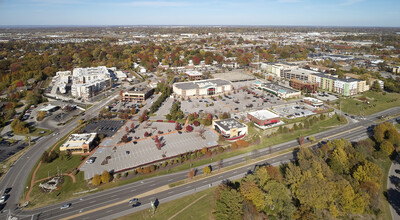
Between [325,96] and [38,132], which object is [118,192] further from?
[325,96]

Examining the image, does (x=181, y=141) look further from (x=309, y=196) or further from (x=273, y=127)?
(x=309, y=196)

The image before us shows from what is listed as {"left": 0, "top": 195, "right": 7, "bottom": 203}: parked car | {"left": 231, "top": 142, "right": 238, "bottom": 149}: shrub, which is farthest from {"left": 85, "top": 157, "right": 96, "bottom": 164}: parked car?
{"left": 231, "top": 142, "right": 238, "bottom": 149}: shrub

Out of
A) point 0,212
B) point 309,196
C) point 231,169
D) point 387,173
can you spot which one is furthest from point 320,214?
point 0,212

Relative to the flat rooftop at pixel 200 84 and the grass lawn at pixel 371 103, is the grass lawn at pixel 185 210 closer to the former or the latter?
the flat rooftop at pixel 200 84

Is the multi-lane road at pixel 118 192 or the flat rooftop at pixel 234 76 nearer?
the multi-lane road at pixel 118 192

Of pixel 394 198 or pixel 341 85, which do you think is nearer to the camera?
pixel 394 198

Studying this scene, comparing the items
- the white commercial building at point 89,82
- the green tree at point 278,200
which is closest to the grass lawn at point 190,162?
the green tree at point 278,200

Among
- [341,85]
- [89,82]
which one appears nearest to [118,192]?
[89,82]
